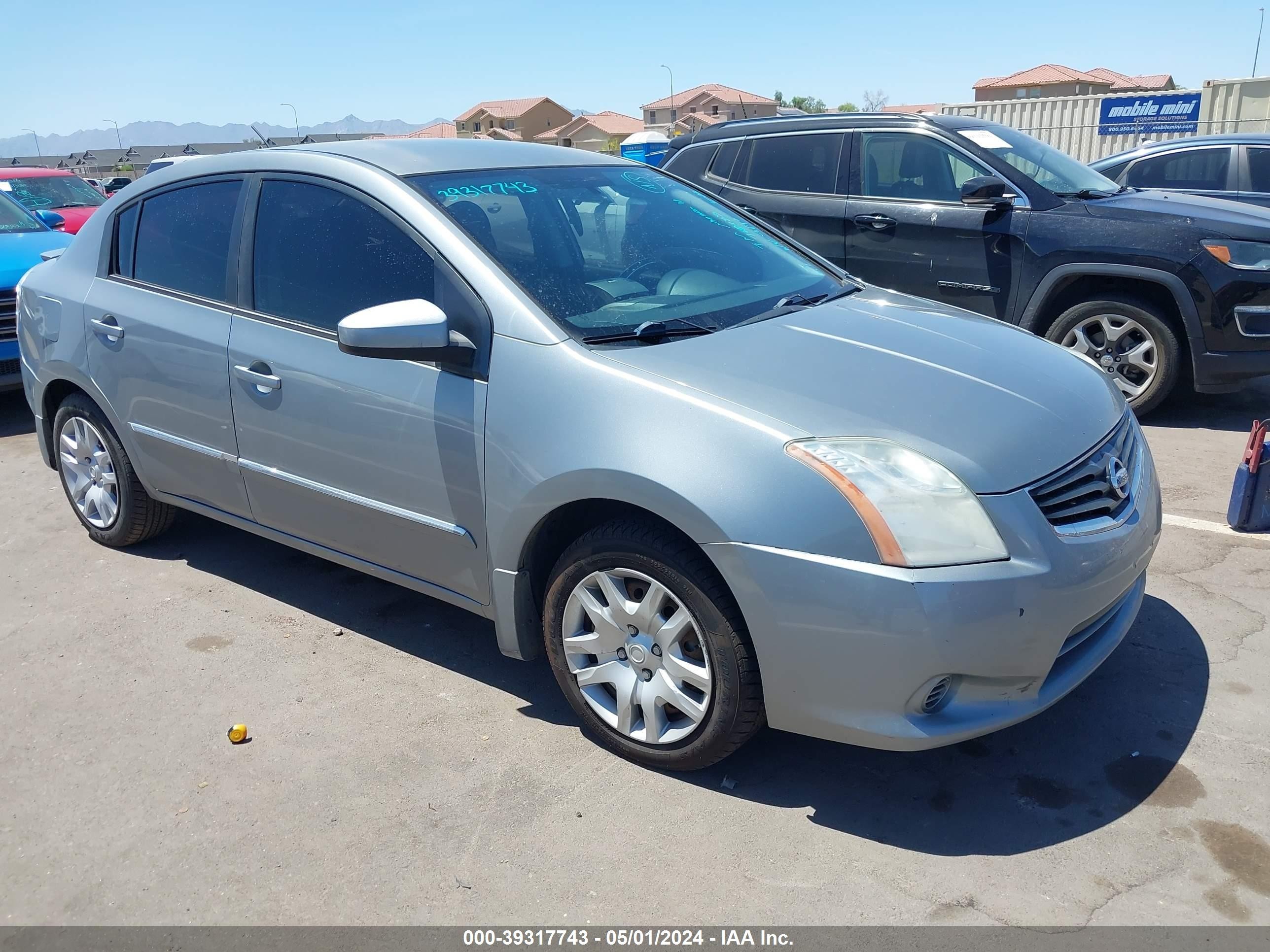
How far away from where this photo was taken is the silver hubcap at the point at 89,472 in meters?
4.76

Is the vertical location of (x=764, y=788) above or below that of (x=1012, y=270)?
below

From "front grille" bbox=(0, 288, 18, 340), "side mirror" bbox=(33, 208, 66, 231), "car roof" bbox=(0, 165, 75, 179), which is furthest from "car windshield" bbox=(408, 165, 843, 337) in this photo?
"car roof" bbox=(0, 165, 75, 179)

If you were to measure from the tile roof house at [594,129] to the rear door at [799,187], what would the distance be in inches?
1989

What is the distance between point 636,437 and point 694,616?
520mm

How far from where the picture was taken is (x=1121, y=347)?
248 inches

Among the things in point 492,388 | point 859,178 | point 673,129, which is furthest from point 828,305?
point 673,129

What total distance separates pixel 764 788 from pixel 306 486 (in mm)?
1926

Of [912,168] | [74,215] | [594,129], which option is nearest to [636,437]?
[912,168]

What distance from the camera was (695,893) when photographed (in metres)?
2.56

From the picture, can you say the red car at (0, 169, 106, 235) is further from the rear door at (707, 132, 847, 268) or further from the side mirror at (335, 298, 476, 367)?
the side mirror at (335, 298, 476, 367)

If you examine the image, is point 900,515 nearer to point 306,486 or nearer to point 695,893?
point 695,893

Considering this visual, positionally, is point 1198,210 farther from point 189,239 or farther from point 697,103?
point 697,103

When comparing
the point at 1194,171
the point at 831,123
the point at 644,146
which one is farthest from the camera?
the point at 644,146

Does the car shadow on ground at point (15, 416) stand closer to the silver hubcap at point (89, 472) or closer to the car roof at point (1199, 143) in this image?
the silver hubcap at point (89, 472)
